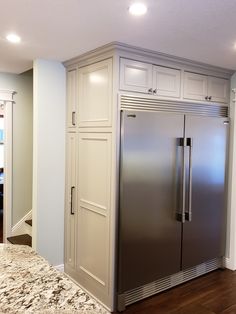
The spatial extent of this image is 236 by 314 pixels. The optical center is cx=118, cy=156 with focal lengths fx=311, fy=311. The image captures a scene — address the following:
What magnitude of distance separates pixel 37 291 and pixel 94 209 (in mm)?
1640

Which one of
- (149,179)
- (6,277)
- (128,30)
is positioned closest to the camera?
(6,277)

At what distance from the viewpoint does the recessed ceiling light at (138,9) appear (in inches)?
71.1

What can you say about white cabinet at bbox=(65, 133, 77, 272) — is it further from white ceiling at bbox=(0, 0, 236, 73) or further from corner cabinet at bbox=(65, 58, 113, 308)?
white ceiling at bbox=(0, 0, 236, 73)

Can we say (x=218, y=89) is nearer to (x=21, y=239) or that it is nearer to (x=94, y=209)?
(x=94, y=209)

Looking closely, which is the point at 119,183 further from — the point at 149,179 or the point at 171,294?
the point at 171,294

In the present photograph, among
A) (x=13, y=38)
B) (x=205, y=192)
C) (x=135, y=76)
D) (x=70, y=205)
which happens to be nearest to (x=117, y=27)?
(x=135, y=76)

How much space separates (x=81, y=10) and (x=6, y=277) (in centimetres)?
155

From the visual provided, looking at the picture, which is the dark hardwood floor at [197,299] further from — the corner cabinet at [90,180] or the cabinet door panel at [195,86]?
the cabinet door panel at [195,86]

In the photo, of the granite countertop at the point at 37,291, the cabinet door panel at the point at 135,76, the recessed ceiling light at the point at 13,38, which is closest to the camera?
the granite countertop at the point at 37,291

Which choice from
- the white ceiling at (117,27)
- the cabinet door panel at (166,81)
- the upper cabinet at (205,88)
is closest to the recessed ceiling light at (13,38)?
the white ceiling at (117,27)

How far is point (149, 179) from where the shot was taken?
9.48ft

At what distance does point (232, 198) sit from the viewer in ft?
11.9

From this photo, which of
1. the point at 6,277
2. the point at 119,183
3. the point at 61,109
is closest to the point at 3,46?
the point at 61,109

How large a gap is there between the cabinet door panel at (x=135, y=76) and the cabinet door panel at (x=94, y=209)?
0.49 m
